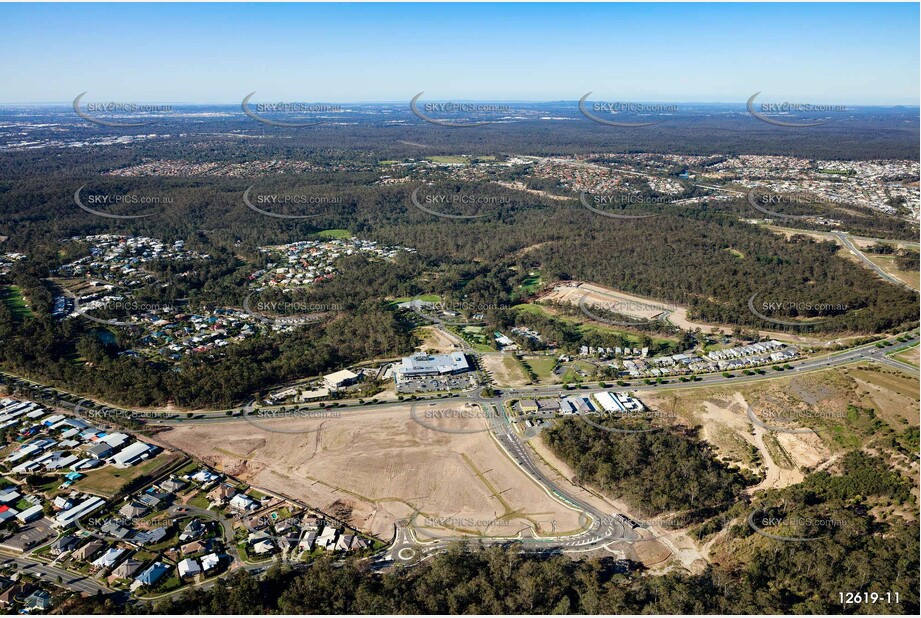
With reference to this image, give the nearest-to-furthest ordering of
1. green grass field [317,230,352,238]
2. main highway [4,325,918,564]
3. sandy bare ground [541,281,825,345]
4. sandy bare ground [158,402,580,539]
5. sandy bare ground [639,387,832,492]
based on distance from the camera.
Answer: main highway [4,325,918,564] → sandy bare ground [158,402,580,539] → sandy bare ground [639,387,832,492] → sandy bare ground [541,281,825,345] → green grass field [317,230,352,238]

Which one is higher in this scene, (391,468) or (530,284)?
(530,284)

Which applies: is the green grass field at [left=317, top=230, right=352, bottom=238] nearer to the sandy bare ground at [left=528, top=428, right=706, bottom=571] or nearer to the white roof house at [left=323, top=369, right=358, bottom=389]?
the white roof house at [left=323, top=369, right=358, bottom=389]

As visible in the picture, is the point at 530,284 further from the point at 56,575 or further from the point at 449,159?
the point at 449,159

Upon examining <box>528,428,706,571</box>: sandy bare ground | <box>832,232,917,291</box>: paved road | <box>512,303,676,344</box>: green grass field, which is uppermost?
<box>832,232,917,291</box>: paved road

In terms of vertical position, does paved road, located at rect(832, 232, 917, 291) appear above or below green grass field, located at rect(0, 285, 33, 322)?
above

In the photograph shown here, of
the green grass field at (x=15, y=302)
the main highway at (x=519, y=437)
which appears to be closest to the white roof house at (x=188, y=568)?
the main highway at (x=519, y=437)

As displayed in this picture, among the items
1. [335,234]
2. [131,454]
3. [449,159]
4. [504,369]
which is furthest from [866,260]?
[449,159]

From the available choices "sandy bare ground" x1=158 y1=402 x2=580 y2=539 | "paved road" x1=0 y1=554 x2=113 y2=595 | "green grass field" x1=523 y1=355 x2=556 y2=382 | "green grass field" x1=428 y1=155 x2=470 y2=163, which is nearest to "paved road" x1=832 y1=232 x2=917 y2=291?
"green grass field" x1=523 y1=355 x2=556 y2=382
